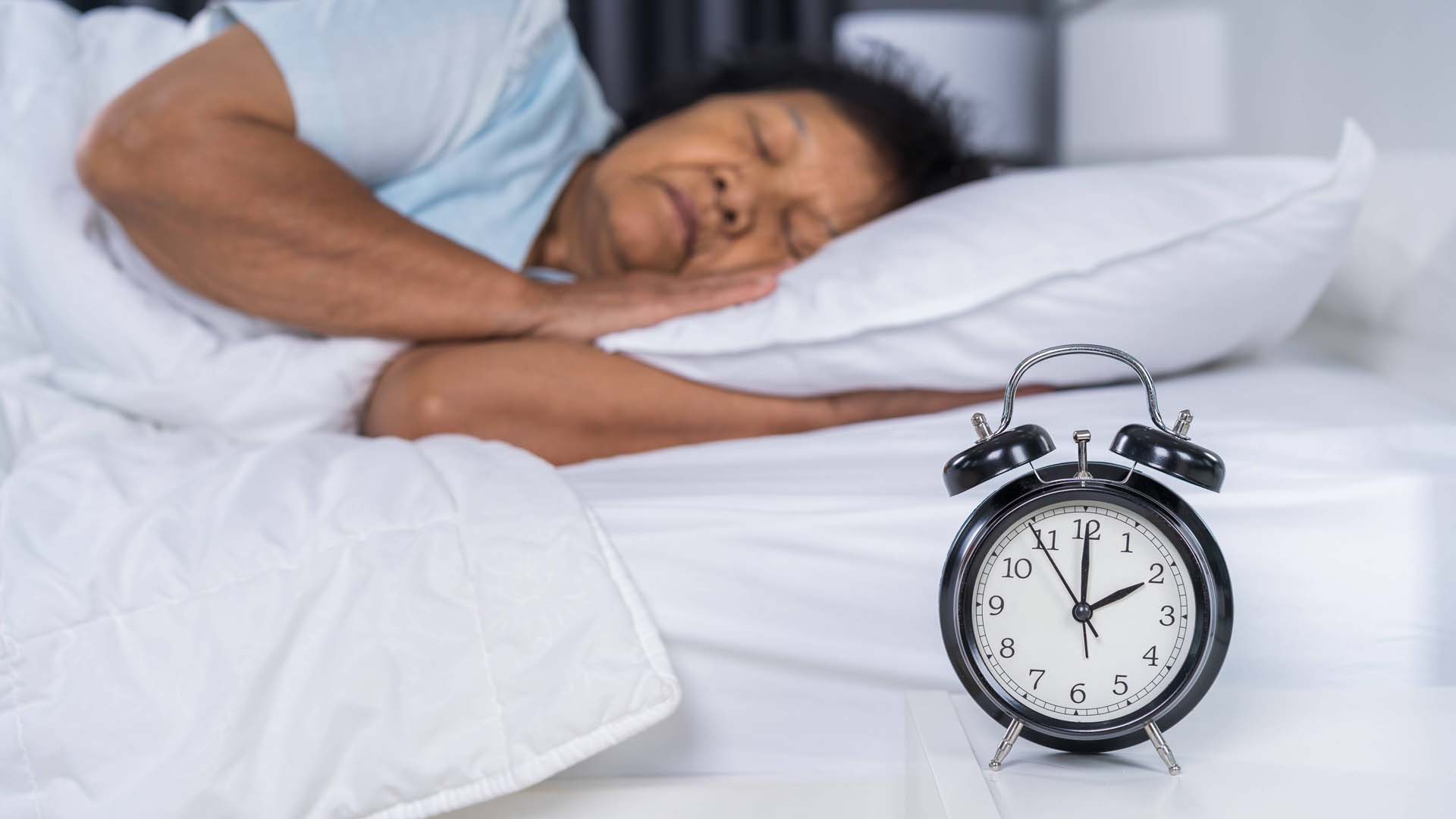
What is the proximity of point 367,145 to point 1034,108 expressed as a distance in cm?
161

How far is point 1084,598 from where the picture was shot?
0.58 m

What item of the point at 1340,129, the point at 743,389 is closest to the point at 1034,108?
the point at 1340,129

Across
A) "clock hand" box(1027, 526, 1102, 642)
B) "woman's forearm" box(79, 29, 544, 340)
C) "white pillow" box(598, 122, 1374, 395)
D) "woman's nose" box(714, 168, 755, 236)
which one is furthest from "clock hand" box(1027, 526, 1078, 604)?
"woman's nose" box(714, 168, 755, 236)

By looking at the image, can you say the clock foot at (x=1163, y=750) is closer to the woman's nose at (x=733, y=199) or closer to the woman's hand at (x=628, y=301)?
the woman's hand at (x=628, y=301)

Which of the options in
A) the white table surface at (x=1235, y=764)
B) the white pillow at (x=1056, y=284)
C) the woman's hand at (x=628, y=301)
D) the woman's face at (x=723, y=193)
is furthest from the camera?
the woman's face at (x=723, y=193)

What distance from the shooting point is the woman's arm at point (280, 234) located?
3.34ft

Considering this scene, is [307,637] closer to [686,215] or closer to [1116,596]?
[1116,596]

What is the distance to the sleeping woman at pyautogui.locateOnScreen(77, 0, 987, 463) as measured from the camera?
103 cm

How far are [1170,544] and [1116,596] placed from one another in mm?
40

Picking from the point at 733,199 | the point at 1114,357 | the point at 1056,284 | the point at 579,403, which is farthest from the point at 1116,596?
the point at 733,199

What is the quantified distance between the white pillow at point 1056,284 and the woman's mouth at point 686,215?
0.30 metres

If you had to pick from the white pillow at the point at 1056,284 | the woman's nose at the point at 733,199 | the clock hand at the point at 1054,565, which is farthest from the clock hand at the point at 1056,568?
the woman's nose at the point at 733,199

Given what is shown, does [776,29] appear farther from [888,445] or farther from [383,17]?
[888,445]

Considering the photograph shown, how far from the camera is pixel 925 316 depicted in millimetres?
945
